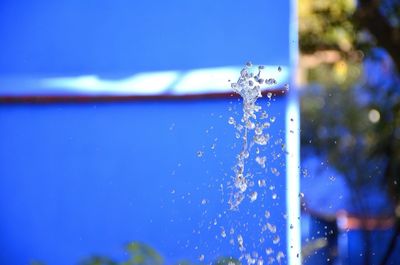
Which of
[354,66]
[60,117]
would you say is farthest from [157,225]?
[354,66]

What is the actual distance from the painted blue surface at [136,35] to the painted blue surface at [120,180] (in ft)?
0.51

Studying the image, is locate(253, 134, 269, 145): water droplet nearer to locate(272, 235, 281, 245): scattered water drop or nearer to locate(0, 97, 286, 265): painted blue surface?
locate(0, 97, 286, 265): painted blue surface

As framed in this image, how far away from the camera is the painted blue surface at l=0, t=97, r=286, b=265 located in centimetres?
338

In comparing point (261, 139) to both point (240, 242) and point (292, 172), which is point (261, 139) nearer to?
point (292, 172)

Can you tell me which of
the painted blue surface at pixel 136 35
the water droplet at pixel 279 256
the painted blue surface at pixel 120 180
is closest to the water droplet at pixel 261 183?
the painted blue surface at pixel 120 180

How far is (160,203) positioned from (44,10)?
2.71 ft

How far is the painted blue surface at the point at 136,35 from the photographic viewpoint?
3490mm

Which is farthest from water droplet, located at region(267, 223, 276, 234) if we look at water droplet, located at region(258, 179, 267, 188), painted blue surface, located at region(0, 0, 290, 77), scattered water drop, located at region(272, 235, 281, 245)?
painted blue surface, located at region(0, 0, 290, 77)

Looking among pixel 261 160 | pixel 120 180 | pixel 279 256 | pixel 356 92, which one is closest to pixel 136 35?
pixel 120 180

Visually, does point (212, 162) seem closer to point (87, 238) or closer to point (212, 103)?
point (212, 103)

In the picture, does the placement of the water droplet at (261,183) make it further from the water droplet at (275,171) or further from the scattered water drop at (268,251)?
the scattered water drop at (268,251)

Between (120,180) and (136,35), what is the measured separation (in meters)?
0.53

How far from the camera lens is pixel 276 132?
134 inches

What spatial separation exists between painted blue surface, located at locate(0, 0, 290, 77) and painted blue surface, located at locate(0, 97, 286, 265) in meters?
0.16
